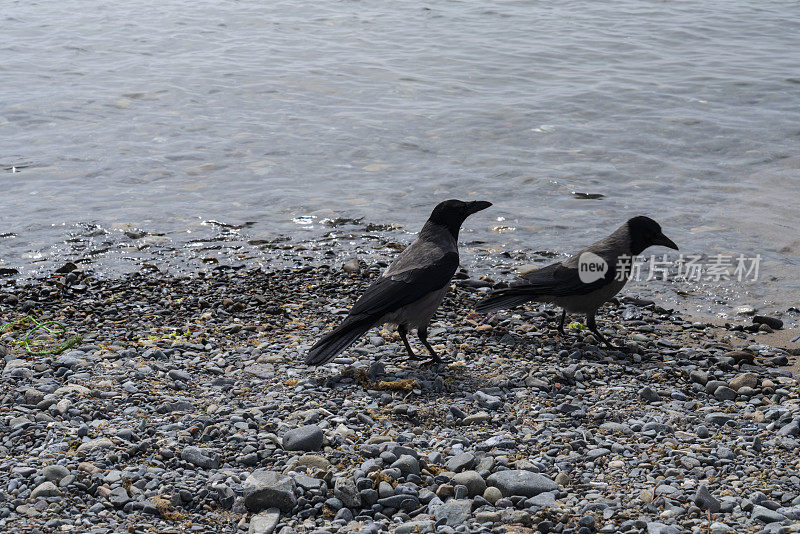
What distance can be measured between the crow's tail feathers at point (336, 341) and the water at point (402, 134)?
3.91 meters

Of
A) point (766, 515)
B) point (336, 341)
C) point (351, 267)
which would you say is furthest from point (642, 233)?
point (766, 515)

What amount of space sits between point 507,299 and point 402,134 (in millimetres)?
8150

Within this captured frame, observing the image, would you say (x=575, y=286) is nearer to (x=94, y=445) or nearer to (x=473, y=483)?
(x=473, y=483)

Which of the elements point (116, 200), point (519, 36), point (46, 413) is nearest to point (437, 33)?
point (519, 36)

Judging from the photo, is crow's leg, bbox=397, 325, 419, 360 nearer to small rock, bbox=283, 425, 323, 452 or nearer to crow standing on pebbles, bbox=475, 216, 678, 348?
crow standing on pebbles, bbox=475, 216, 678, 348

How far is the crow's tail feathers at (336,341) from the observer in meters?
6.49

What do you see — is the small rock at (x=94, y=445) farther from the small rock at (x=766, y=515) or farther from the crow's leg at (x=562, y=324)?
the crow's leg at (x=562, y=324)

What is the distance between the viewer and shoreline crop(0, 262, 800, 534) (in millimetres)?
4641

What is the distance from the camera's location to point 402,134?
1534 cm

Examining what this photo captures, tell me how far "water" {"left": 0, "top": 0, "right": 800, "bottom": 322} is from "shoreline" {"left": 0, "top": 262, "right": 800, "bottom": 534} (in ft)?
6.93

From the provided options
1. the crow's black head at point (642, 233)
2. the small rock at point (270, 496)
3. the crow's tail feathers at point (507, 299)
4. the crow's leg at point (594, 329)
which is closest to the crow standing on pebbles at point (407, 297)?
the crow's tail feathers at point (507, 299)

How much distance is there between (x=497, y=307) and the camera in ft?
25.1

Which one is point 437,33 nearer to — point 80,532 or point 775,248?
point 775,248

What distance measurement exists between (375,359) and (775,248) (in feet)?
19.2
